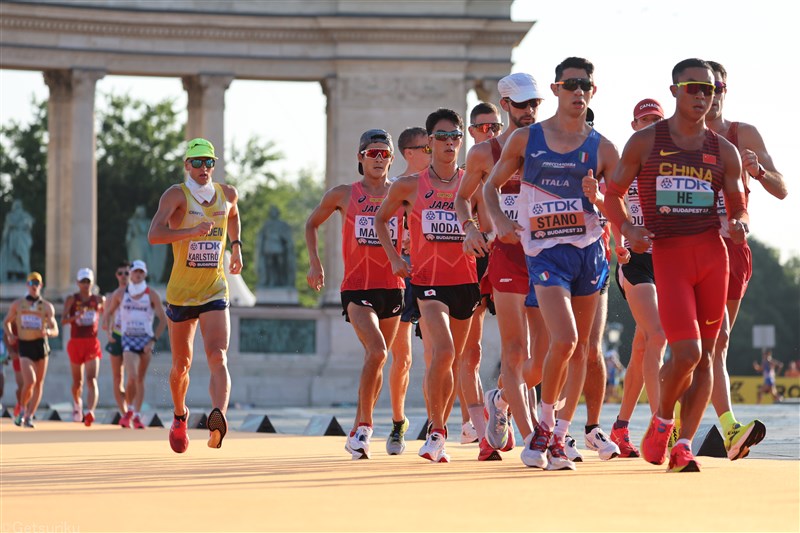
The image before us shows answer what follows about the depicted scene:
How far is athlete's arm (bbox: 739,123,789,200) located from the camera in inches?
567

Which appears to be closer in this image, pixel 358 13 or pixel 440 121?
pixel 440 121

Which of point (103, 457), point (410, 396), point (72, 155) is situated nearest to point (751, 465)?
point (103, 457)

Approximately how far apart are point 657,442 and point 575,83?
2904mm

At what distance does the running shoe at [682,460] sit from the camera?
13.3 metres

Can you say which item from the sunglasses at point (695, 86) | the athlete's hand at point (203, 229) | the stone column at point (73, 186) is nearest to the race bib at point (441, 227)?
the athlete's hand at point (203, 229)

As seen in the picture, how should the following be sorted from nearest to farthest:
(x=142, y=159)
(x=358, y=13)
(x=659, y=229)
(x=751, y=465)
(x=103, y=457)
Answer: (x=659, y=229)
(x=751, y=465)
(x=103, y=457)
(x=358, y=13)
(x=142, y=159)

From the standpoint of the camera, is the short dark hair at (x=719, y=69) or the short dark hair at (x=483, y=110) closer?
the short dark hair at (x=719, y=69)

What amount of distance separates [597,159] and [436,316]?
2.76m

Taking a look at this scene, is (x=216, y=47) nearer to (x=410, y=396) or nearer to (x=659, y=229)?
(x=410, y=396)

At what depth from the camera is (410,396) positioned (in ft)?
170

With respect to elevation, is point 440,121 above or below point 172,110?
below

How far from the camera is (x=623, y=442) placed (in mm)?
16594

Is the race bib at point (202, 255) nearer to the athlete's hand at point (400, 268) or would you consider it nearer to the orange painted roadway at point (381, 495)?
the orange painted roadway at point (381, 495)

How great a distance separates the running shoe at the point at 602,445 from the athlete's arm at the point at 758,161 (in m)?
2.65
